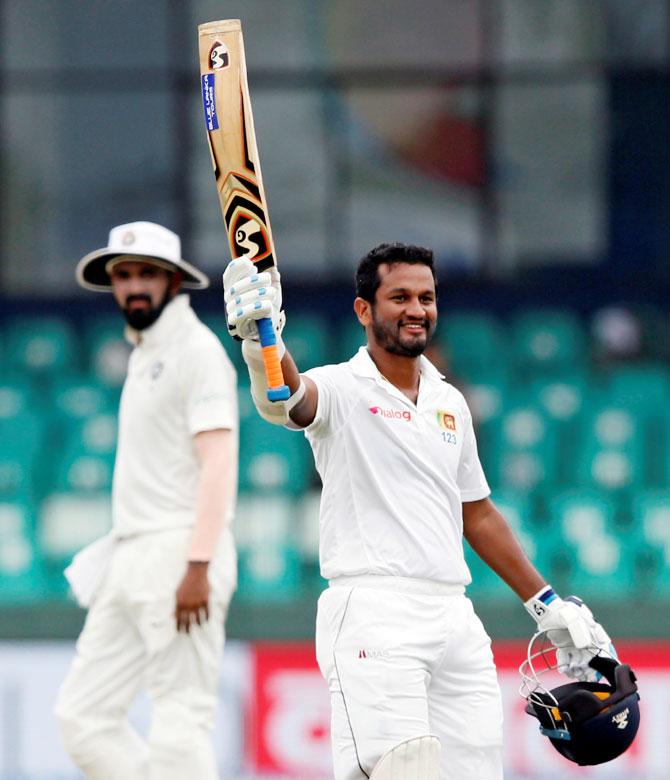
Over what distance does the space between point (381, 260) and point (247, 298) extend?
17.7 inches

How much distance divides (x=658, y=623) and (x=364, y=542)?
12.8 ft

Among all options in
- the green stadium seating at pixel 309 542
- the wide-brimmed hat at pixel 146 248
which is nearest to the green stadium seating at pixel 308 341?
the green stadium seating at pixel 309 542

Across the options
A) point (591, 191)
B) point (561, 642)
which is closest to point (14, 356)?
point (591, 191)

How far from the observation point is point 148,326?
5.32 metres

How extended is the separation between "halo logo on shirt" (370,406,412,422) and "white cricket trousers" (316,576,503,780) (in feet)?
1.20

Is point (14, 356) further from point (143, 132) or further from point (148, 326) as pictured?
point (148, 326)

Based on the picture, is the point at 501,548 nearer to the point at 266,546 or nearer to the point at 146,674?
the point at 146,674

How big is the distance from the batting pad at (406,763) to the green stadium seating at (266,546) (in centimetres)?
483

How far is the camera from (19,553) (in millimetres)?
9453

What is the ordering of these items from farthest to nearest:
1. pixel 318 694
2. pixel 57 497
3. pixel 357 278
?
pixel 57 497
pixel 318 694
pixel 357 278

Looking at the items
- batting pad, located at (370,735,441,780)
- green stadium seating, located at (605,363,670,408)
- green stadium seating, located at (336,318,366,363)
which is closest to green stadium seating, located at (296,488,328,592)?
green stadium seating, located at (336,318,366,363)

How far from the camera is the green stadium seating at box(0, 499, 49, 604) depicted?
29.9 feet

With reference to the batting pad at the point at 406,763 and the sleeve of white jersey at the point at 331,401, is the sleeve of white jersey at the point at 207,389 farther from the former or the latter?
the batting pad at the point at 406,763

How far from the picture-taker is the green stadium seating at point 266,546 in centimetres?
904
